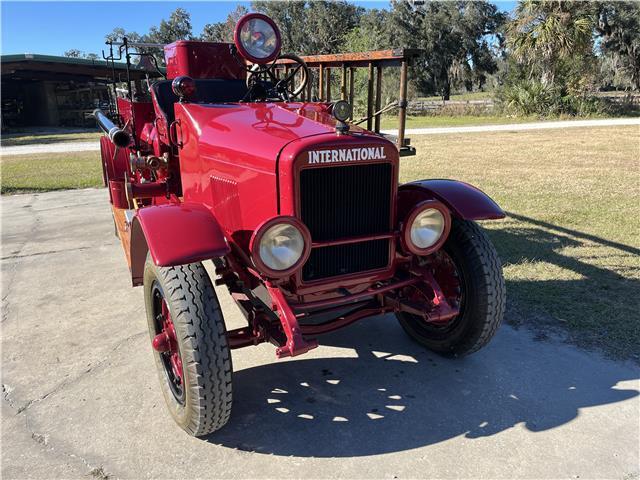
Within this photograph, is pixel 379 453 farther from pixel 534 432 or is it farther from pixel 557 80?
pixel 557 80

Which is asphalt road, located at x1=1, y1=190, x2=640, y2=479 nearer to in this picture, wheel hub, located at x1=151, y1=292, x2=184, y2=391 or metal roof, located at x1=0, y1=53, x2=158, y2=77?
wheel hub, located at x1=151, y1=292, x2=184, y2=391

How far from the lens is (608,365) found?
10.7 feet

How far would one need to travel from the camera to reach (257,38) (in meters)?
3.67

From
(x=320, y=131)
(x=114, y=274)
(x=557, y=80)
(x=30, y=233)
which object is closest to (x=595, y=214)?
(x=320, y=131)

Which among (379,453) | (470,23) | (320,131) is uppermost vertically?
(470,23)

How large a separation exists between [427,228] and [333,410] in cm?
120

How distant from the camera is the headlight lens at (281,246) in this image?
2529 millimetres

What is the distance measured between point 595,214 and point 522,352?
4203mm

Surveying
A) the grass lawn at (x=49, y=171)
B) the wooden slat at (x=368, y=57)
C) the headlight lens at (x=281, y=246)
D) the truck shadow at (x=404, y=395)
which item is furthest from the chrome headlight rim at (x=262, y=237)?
the grass lawn at (x=49, y=171)

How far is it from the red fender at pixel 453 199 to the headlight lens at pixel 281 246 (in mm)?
920

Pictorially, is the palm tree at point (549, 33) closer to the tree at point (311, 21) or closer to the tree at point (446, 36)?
the tree at point (446, 36)

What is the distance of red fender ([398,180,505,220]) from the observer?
3232mm

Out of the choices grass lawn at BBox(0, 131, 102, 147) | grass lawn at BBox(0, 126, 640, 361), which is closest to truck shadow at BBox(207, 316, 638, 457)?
grass lawn at BBox(0, 126, 640, 361)

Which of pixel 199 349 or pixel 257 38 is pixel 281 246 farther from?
pixel 257 38
